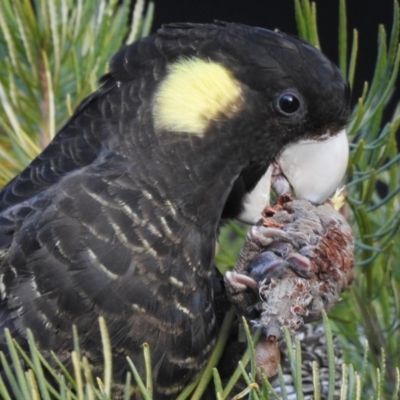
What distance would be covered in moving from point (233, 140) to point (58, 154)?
169 mm

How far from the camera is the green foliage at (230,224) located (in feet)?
2.67

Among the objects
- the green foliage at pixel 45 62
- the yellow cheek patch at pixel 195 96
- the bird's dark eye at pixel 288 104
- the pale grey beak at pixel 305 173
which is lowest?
the pale grey beak at pixel 305 173

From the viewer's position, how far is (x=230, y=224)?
93cm

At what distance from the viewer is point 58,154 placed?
874mm

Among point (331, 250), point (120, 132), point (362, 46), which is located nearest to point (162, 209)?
point (120, 132)

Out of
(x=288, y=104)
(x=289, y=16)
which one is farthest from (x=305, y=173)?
(x=289, y=16)

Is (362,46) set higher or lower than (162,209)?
lower

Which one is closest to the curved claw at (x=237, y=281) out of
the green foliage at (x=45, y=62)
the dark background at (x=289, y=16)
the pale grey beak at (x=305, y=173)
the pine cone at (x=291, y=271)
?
the pine cone at (x=291, y=271)

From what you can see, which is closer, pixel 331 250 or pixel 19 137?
pixel 331 250

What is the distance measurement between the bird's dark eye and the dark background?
2.93 ft

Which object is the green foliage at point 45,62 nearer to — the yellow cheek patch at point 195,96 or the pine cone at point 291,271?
the yellow cheek patch at point 195,96

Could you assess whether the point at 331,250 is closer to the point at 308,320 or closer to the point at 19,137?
the point at 308,320

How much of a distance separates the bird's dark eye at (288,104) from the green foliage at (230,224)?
0.20 ft

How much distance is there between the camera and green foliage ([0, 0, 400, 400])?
0.81 metres
